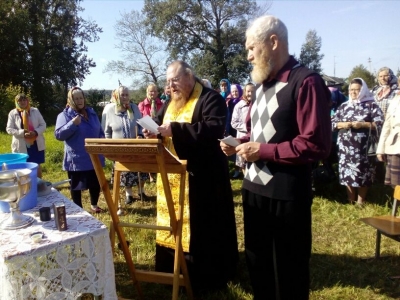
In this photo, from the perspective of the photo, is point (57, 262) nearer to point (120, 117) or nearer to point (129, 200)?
point (120, 117)

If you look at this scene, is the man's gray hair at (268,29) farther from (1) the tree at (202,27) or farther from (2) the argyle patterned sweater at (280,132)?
(1) the tree at (202,27)

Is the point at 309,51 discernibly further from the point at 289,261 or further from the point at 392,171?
the point at 289,261

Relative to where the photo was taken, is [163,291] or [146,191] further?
[146,191]

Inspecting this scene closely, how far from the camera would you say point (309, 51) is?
94.2ft

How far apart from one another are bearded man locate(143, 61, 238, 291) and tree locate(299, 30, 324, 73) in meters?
27.8

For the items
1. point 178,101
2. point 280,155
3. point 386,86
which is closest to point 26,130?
point 178,101

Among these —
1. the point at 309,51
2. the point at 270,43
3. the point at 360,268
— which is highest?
the point at 309,51

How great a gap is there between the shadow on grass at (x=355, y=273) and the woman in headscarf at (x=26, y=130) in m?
4.18

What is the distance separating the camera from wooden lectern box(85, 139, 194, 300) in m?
1.98

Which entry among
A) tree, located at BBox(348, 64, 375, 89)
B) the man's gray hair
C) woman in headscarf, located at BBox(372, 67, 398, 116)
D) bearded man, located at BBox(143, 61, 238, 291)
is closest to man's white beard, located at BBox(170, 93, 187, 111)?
bearded man, located at BBox(143, 61, 238, 291)

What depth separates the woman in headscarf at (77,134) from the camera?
14.2 feet

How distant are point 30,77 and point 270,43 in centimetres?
2481

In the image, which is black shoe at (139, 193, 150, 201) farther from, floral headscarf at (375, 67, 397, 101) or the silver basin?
floral headscarf at (375, 67, 397, 101)

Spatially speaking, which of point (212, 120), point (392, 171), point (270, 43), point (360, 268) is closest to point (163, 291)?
point (212, 120)
